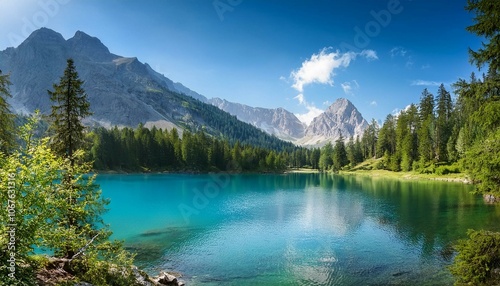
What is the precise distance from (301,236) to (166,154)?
428 ft

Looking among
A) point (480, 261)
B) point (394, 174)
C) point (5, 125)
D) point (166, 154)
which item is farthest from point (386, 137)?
point (5, 125)

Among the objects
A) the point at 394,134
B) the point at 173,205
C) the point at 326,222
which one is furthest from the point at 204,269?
the point at 394,134

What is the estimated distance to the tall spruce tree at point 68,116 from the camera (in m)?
23.5

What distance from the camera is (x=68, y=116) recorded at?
2391 cm

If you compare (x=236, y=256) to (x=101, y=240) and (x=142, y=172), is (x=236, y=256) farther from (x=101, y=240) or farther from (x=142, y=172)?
(x=142, y=172)

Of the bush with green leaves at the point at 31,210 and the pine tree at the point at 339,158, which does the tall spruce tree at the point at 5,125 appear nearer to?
the bush with green leaves at the point at 31,210

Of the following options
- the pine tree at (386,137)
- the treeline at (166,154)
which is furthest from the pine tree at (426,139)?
the treeline at (166,154)

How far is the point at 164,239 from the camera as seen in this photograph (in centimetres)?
3962

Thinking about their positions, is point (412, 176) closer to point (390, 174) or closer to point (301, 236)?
point (390, 174)

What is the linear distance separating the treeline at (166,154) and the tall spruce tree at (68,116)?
428 feet

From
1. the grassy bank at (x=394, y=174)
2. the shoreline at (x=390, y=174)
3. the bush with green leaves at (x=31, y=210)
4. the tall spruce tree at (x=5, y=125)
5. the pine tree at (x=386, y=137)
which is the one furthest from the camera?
the pine tree at (x=386, y=137)

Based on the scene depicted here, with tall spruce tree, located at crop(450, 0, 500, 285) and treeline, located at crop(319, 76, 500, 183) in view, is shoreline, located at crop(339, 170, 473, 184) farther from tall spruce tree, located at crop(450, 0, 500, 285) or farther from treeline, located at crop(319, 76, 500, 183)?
tall spruce tree, located at crop(450, 0, 500, 285)

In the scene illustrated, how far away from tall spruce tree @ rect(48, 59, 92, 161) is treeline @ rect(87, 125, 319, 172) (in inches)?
5135

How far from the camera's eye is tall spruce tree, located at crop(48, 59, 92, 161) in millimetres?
23469
